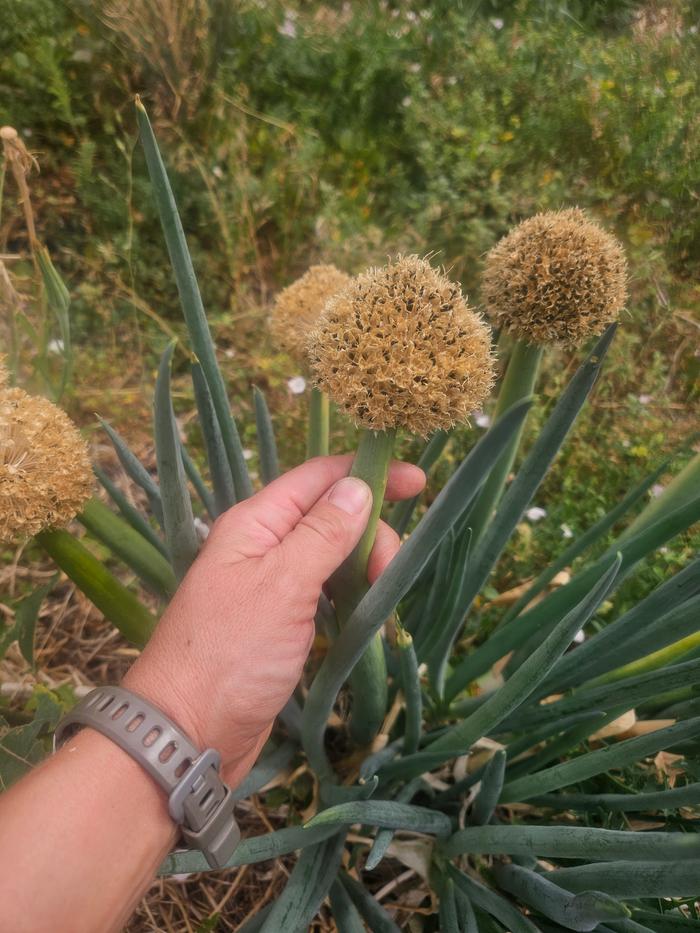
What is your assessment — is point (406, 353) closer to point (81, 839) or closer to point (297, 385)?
point (81, 839)

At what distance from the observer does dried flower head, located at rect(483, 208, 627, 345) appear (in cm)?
83

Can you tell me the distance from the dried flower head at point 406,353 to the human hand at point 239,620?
5.1 inches

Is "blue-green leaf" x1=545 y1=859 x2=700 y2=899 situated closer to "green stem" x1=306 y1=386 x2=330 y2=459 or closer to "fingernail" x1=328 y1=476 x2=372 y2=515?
"fingernail" x1=328 y1=476 x2=372 y2=515

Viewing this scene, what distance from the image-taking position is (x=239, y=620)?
2.39 ft

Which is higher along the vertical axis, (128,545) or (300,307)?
(300,307)

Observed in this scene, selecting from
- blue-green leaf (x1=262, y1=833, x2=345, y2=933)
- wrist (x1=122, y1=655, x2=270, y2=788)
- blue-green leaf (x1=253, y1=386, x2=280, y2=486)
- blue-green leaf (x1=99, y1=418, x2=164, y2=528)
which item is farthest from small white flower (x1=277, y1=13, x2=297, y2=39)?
blue-green leaf (x1=262, y1=833, x2=345, y2=933)

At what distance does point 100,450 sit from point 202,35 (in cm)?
166

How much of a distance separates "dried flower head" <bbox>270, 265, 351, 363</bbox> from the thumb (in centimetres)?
40

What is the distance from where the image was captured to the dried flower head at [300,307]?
1085 millimetres

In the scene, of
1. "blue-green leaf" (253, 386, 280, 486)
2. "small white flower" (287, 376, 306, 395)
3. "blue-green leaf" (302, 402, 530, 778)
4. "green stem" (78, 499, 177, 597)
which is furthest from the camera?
"small white flower" (287, 376, 306, 395)

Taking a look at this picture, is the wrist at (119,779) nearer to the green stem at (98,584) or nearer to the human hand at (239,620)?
the human hand at (239,620)

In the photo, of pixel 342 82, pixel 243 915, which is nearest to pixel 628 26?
pixel 342 82

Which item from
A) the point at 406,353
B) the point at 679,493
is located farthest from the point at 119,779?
the point at 679,493

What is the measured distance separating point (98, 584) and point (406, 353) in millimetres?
593
